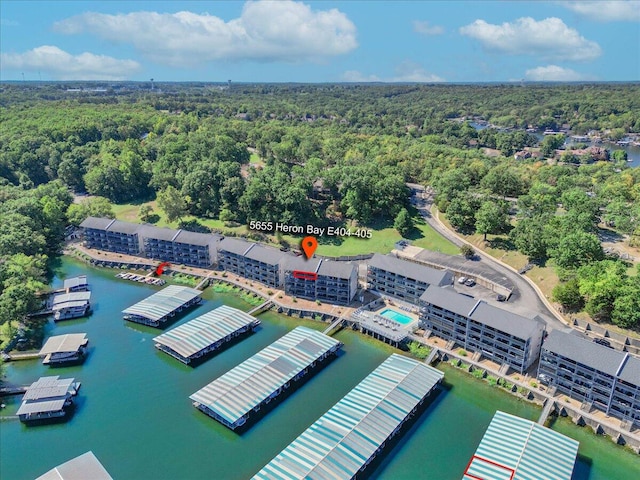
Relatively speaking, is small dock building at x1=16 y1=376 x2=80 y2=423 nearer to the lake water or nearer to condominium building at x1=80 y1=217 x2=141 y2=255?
the lake water

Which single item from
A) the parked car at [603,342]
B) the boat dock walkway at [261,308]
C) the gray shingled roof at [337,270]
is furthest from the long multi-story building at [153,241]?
the parked car at [603,342]

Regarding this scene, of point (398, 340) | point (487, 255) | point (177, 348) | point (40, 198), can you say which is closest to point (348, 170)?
point (487, 255)

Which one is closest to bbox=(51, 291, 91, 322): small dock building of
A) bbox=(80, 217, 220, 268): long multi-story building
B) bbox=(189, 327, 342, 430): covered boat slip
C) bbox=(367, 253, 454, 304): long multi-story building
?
bbox=(80, 217, 220, 268): long multi-story building

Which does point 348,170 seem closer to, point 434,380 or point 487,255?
point 487,255

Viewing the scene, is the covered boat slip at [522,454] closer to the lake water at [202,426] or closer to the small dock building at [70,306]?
the lake water at [202,426]

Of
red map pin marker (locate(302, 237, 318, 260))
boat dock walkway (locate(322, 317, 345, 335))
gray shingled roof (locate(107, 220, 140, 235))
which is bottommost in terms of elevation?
boat dock walkway (locate(322, 317, 345, 335))

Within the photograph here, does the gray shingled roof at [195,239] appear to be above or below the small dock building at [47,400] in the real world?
above

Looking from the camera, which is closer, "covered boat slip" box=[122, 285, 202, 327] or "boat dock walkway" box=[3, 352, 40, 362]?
"boat dock walkway" box=[3, 352, 40, 362]
